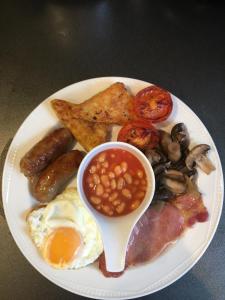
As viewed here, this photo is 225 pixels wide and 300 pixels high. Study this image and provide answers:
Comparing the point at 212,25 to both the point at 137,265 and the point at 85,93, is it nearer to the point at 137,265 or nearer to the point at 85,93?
the point at 85,93

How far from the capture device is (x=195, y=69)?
2.39 metres

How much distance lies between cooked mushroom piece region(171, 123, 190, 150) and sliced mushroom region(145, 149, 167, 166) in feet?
0.37

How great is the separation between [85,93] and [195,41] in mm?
953

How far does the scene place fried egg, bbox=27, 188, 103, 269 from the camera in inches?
73.3

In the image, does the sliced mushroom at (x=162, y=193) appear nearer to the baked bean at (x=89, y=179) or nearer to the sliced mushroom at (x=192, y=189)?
the sliced mushroom at (x=192, y=189)

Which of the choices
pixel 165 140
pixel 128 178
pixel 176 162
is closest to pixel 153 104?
pixel 165 140

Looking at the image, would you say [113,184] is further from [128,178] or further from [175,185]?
[175,185]

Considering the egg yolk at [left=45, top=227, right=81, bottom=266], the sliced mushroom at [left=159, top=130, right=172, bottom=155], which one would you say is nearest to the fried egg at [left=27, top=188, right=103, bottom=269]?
the egg yolk at [left=45, top=227, right=81, bottom=266]

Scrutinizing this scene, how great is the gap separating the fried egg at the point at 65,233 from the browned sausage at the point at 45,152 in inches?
8.3

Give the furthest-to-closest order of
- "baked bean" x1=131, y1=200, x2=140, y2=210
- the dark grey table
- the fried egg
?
the dark grey table, the fried egg, "baked bean" x1=131, y1=200, x2=140, y2=210

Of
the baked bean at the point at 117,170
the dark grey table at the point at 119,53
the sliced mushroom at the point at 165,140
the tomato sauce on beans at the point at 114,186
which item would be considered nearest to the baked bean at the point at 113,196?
the tomato sauce on beans at the point at 114,186

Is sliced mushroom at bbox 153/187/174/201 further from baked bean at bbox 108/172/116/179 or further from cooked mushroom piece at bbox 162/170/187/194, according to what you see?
baked bean at bbox 108/172/116/179

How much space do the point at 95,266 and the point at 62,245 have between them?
8.3 inches

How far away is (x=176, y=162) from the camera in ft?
6.46
